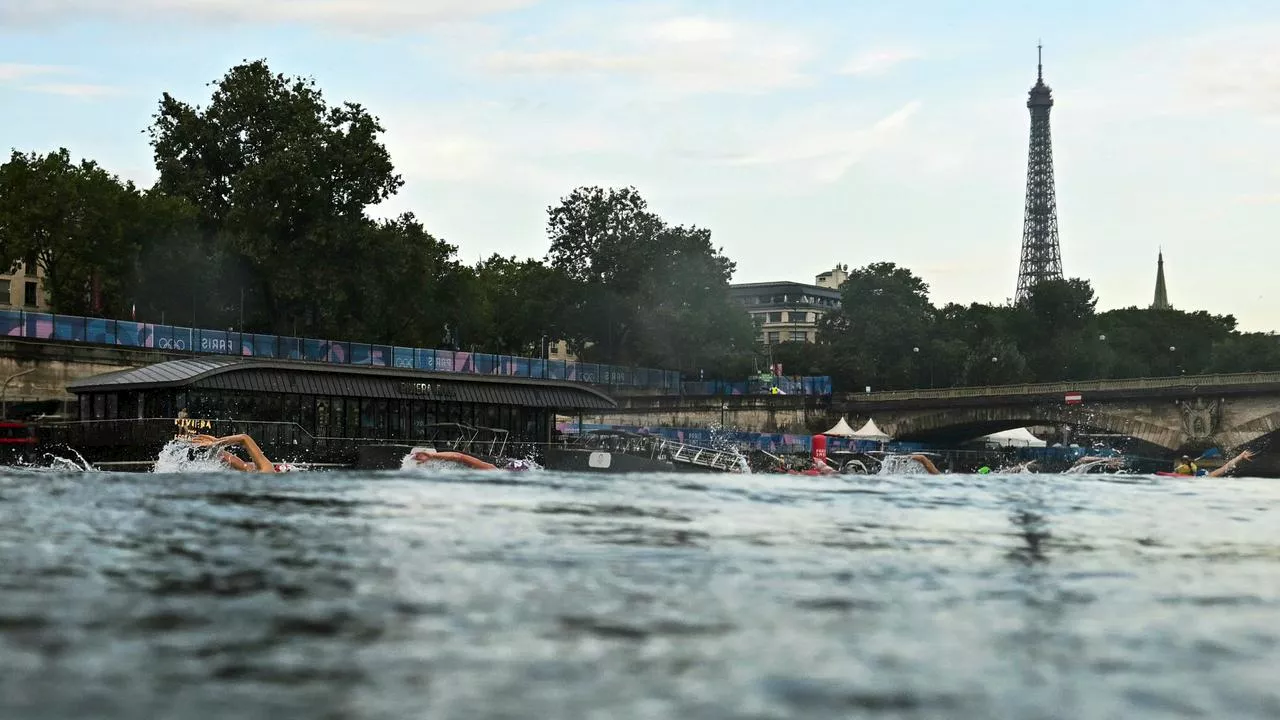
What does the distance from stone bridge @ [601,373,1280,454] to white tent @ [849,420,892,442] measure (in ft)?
15.7

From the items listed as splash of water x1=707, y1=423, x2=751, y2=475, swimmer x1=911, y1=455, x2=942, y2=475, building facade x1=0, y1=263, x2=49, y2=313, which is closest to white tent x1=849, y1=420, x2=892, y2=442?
splash of water x1=707, y1=423, x2=751, y2=475

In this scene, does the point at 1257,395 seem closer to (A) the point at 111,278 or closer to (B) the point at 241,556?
(A) the point at 111,278

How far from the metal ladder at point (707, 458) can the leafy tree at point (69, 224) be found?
1369 inches

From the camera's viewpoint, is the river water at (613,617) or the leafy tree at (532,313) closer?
the river water at (613,617)

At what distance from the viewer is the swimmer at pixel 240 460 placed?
42.6 meters

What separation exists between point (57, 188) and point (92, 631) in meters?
75.3

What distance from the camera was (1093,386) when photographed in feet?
332

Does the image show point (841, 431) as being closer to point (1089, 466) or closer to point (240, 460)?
point (1089, 466)

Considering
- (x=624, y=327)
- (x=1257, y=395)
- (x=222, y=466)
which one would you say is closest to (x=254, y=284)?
(x=624, y=327)

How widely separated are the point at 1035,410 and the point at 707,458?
46.1m

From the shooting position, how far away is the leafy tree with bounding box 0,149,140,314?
80.1 metres

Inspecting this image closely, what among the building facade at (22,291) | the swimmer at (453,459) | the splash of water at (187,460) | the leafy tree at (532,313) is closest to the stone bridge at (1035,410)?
the leafy tree at (532,313)

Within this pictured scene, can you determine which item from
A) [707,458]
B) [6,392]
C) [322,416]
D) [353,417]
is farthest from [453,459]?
[6,392]

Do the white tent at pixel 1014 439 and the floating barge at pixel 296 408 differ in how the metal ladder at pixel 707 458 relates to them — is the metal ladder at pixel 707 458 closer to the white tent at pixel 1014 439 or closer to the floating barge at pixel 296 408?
the floating barge at pixel 296 408
